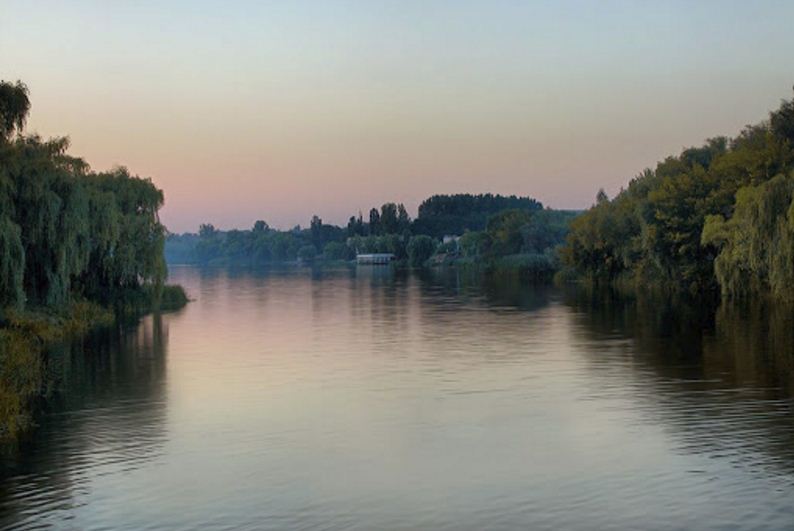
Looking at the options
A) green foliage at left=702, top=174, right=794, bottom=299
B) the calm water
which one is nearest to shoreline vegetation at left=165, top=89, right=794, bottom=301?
green foliage at left=702, top=174, right=794, bottom=299

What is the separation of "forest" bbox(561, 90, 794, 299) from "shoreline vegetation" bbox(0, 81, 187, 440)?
34.2 meters

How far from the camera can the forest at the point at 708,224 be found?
5300cm

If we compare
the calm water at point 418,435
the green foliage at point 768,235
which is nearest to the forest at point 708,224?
the green foliage at point 768,235

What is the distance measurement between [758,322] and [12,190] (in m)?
34.3

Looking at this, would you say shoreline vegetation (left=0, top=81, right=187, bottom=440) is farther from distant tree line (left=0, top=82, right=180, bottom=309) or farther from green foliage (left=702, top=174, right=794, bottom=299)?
green foliage (left=702, top=174, right=794, bottom=299)

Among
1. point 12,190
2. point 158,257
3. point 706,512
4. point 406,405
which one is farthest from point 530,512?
point 158,257

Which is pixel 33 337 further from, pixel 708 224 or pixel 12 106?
pixel 708 224

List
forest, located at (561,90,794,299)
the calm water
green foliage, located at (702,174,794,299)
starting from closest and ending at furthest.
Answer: the calm water → green foliage, located at (702,174,794,299) → forest, located at (561,90,794,299)

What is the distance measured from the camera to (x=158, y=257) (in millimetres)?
56875

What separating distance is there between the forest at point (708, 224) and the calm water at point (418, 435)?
37.5ft

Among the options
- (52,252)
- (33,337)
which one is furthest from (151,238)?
(33,337)

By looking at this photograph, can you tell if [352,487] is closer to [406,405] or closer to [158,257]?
[406,405]

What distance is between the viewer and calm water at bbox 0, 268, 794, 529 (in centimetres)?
1656

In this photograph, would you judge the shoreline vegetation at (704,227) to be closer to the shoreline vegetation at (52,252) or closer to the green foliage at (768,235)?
the green foliage at (768,235)
